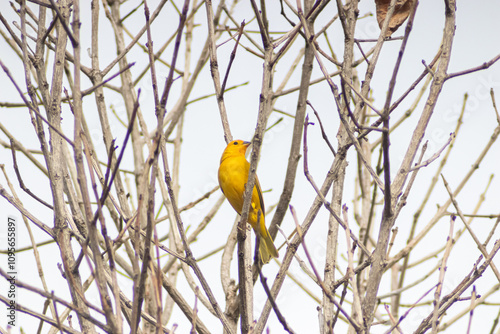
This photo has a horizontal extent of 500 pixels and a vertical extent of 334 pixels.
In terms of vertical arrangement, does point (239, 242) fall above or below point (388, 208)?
above

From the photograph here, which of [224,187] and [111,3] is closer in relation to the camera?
[224,187]

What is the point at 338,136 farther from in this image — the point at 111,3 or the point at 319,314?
the point at 111,3

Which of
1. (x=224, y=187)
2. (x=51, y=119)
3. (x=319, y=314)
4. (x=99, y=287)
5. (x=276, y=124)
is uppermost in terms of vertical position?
(x=276, y=124)

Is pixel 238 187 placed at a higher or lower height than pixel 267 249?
higher

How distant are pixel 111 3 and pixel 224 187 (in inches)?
99.2

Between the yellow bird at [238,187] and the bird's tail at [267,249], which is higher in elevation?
the yellow bird at [238,187]

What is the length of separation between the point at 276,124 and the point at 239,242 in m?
2.79

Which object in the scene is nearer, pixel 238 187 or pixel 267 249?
pixel 267 249

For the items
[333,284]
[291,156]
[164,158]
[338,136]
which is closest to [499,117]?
[338,136]

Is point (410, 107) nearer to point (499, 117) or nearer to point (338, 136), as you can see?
point (499, 117)

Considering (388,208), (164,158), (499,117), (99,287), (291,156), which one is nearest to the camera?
(99,287)

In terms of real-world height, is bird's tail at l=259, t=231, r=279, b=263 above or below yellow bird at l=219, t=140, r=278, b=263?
below

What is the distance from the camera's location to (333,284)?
270 centimetres

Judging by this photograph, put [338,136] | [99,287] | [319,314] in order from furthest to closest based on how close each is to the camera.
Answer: [338,136]
[319,314]
[99,287]
